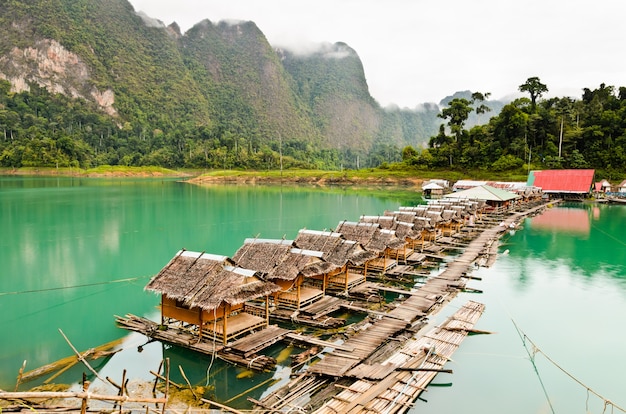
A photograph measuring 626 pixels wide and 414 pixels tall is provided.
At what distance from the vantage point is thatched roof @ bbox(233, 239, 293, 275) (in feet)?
35.7

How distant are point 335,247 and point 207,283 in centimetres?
477

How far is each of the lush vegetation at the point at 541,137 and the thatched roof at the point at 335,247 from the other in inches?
1787

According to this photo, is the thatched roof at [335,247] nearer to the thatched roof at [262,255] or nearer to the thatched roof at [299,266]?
the thatched roof at [299,266]

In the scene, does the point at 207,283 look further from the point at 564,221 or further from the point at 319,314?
the point at 564,221

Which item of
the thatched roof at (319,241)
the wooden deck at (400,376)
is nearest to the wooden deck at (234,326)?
the wooden deck at (400,376)

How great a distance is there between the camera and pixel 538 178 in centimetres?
4550

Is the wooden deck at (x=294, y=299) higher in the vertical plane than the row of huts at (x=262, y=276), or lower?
lower

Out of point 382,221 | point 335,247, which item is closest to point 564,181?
point 382,221

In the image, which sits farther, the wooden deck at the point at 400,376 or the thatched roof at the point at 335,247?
the thatched roof at the point at 335,247

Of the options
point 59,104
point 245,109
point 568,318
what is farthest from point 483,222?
point 245,109

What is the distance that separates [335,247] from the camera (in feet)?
42.0

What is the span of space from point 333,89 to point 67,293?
139 m

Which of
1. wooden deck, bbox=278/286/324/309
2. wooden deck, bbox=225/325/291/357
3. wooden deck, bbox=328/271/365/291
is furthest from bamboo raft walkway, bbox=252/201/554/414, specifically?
wooden deck, bbox=278/286/324/309

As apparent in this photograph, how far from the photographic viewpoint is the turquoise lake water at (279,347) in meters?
8.33
